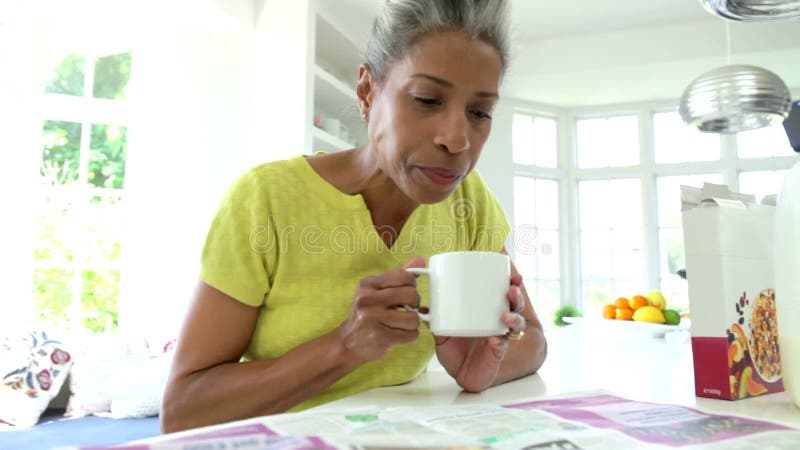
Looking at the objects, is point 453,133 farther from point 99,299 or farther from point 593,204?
point 593,204

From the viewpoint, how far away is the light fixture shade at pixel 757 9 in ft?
5.07

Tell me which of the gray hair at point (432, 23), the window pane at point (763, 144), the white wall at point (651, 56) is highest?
the white wall at point (651, 56)

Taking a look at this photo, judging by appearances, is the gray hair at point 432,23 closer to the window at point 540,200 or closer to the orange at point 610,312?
the orange at point 610,312

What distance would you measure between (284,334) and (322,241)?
15 centimetres

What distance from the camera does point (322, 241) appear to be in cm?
92

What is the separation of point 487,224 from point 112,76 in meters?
3.60

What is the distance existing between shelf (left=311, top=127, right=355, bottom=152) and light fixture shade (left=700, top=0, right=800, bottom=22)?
2.42 metres

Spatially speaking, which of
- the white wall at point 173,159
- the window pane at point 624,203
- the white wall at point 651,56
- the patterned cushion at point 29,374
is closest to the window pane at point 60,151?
the white wall at point 173,159

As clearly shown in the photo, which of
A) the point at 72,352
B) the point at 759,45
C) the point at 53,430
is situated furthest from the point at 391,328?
the point at 759,45

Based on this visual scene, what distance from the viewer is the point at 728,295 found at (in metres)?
0.70

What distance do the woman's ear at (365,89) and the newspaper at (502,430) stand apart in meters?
0.52

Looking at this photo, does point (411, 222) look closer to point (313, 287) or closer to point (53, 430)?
point (313, 287)

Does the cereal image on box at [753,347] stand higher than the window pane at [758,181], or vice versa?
the window pane at [758,181]

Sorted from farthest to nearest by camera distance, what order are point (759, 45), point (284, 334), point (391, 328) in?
point (759, 45) → point (284, 334) → point (391, 328)
